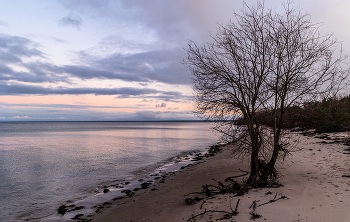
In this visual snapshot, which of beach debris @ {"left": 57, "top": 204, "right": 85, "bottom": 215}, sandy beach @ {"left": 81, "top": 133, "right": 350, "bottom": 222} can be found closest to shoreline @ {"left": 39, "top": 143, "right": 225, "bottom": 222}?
beach debris @ {"left": 57, "top": 204, "right": 85, "bottom": 215}

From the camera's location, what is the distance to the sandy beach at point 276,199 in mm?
5527

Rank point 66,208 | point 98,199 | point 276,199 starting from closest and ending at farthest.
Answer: point 276,199 → point 66,208 → point 98,199

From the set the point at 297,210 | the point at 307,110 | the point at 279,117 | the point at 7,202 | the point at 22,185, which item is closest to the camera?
the point at 297,210

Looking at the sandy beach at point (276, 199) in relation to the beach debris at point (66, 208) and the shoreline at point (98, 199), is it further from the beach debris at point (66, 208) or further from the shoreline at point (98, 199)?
the beach debris at point (66, 208)

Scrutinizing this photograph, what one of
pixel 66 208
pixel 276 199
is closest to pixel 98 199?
pixel 66 208

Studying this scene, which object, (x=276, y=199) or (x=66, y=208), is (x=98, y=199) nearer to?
(x=66, y=208)

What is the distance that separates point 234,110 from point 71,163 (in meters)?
18.4

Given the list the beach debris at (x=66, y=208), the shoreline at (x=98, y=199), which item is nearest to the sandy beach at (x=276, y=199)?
the shoreline at (x=98, y=199)

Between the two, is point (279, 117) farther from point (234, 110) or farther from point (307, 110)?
point (234, 110)

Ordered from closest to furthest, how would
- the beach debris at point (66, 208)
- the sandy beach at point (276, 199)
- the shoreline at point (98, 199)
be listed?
the sandy beach at point (276, 199)
the shoreline at point (98, 199)
the beach debris at point (66, 208)

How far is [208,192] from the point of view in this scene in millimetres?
7957

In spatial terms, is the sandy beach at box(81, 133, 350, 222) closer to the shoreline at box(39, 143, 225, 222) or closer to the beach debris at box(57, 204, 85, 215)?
the shoreline at box(39, 143, 225, 222)

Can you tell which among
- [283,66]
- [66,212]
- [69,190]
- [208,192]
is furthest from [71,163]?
[283,66]

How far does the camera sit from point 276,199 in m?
6.41
